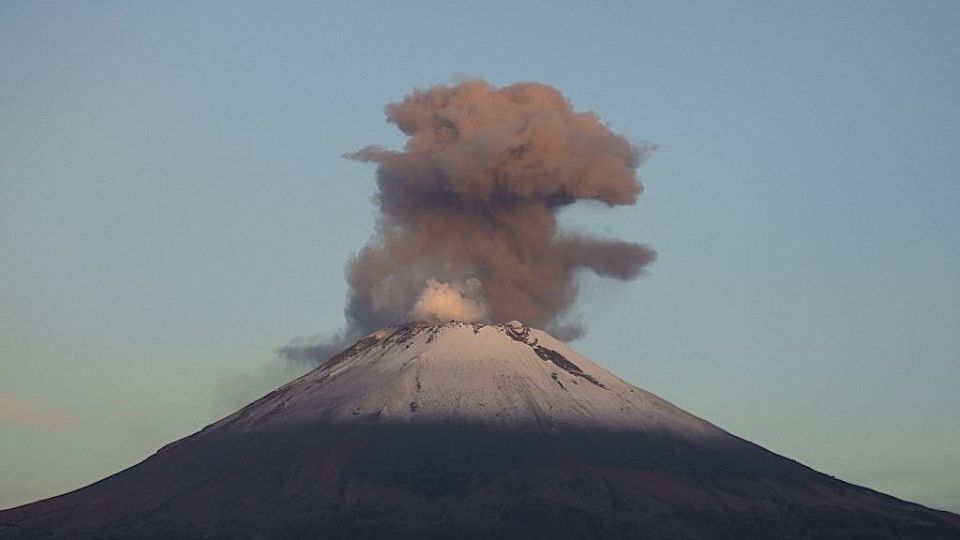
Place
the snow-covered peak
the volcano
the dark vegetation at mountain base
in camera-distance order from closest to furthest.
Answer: the dark vegetation at mountain base < the volcano < the snow-covered peak

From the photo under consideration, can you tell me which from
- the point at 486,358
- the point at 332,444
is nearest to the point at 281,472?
the point at 332,444

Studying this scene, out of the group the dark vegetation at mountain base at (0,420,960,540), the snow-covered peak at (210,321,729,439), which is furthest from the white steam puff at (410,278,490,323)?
the dark vegetation at mountain base at (0,420,960,540)

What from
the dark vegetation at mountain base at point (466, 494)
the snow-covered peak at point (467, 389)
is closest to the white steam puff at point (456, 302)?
the snow-covered peak at point (467, 389)

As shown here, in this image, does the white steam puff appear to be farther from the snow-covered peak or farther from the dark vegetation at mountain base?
the dark vegetation at mountain base

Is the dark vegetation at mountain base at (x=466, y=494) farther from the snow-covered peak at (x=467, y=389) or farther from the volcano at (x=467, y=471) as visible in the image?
the snow-covered peak at (x=467, y=389)

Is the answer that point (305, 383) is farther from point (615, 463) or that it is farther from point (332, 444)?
point (615, 463)

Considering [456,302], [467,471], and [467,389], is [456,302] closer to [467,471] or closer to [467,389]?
[467,389]

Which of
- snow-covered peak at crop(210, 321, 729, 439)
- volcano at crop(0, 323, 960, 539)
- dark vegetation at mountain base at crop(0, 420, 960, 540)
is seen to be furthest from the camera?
snow-covered peak at crop(210, 321, 729, 439)
